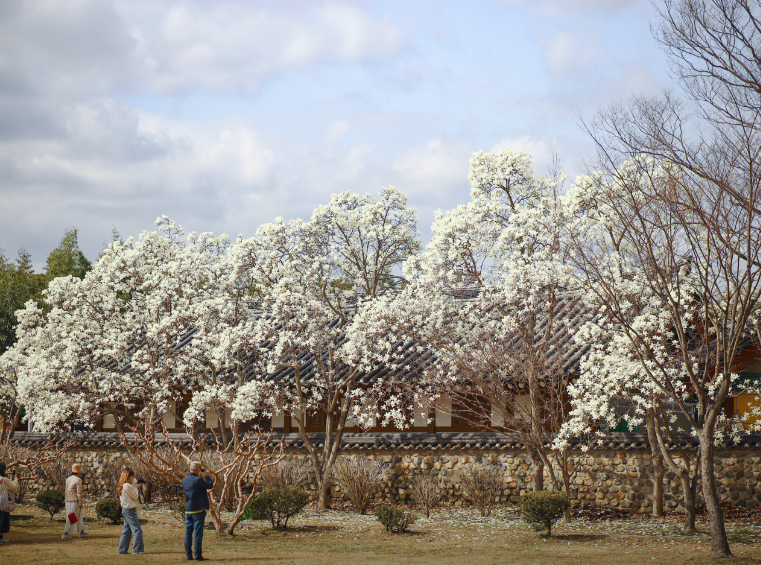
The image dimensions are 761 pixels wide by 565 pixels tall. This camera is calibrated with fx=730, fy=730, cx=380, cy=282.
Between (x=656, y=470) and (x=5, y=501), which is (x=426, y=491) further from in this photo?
(x=5, y=501)

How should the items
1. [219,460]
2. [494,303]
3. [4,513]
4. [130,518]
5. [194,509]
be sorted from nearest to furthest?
[194,509] → [130,518] → [4,513] → [494,303] → [219,460]

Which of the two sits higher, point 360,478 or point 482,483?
point 360,478

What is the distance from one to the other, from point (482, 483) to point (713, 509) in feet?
25.5

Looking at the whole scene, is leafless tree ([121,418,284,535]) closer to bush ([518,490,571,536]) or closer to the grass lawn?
the grass lawn

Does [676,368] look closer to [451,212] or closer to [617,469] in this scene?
[617,469]

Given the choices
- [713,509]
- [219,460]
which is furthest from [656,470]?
[219,460]

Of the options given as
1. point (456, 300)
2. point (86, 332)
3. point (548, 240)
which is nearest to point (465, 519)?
point (456, 300)

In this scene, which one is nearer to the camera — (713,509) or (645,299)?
(713,509)

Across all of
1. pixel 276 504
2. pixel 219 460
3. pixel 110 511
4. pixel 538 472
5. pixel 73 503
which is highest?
pixel 219 460

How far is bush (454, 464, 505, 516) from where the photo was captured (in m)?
19.7

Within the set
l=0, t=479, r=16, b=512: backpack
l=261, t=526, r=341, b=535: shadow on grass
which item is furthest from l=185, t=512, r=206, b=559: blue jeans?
l=0, t=479, r=16, b=512: backpack

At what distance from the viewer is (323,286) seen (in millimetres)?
22188

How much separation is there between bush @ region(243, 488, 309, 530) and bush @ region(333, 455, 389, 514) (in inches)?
149

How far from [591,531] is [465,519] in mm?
3330
